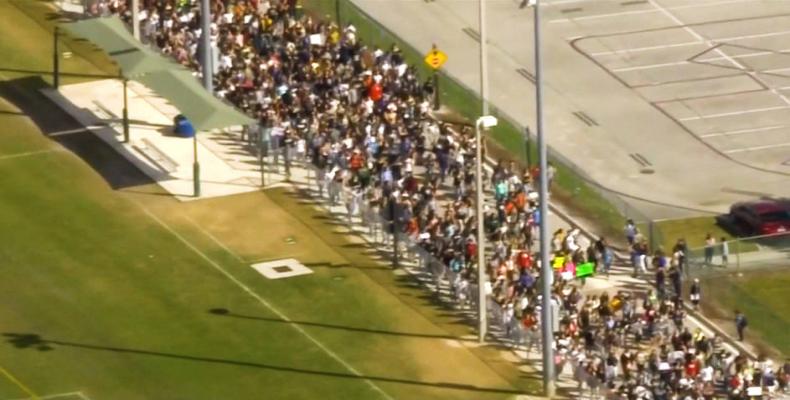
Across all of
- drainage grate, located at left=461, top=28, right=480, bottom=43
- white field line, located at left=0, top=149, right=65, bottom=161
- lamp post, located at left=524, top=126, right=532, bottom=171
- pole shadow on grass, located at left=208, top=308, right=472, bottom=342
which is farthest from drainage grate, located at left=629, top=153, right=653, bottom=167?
white field line, located at left=0, top=149, right=65, bottom=161

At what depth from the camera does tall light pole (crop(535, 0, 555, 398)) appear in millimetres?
88875

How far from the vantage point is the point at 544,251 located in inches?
3607

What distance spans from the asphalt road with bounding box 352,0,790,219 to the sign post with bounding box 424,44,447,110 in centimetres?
439

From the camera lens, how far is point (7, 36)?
118 metres

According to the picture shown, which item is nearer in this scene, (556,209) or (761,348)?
(761,348)

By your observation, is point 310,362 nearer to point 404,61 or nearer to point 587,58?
point 404,61

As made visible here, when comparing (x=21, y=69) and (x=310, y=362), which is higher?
(x=21, y=69)

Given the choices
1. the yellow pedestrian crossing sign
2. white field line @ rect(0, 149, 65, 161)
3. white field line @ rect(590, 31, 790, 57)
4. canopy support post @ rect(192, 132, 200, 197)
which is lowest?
canopy support post @ rect(192, 132, 200, 197)

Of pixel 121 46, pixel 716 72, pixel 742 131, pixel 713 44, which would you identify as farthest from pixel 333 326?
pixel 713 44

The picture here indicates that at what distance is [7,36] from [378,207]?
20817 mm

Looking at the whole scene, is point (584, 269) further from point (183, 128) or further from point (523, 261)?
point (183, 128)

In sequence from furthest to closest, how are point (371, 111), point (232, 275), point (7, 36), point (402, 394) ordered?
1. point (7, 36)
2. point (371, 111)
3. point (232, 275)
4. point (402, 394)

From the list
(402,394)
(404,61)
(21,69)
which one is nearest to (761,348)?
(402,394)

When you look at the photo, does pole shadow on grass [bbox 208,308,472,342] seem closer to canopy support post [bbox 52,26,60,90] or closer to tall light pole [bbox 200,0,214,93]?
tall light pole [bbox 200,0,214,93]
